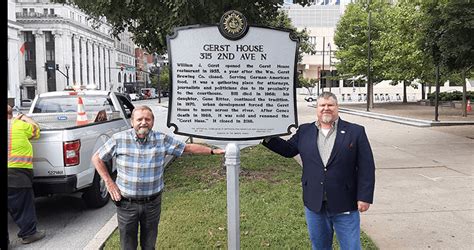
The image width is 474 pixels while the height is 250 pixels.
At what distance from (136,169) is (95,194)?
11.0 feet

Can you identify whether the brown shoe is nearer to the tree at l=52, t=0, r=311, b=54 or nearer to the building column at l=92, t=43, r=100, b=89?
the tree at l=52, t=0, r=311, b=54

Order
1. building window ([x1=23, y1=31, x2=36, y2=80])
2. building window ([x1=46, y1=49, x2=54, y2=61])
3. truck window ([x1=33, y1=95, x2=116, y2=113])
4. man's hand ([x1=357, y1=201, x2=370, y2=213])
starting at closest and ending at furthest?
man's hand ([x1=357, y1=201, x2=370, y2=213]) < truck window ([x1=33, y1=95, x2=116, y2=113]) < building window ([x1=23, y1=31, x2=36, y2=80]) < building window ([x1=46, y1=49, x2=54, y2=61])

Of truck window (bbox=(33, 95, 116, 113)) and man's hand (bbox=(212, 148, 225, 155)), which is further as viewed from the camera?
truck window (bbox=(33, 95, 116, 113))

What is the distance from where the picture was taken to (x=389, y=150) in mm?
12391

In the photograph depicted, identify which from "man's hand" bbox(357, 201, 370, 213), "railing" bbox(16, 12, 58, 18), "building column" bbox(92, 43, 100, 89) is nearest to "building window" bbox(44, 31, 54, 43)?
"railing" bbox(16, 12, 58, 18)

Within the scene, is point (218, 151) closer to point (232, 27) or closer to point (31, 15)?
point (232, 27)

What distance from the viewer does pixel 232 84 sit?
397 cm

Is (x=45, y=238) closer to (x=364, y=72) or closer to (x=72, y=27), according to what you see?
(x=364, y=72)

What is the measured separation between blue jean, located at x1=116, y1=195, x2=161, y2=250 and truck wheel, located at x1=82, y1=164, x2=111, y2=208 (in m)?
2.79

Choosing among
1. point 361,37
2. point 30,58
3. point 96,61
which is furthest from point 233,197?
point 96,61

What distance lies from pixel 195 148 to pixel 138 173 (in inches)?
21.6

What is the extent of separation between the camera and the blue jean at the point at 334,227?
11.6 ft

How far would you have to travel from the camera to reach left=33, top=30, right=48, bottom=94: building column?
88875 mm

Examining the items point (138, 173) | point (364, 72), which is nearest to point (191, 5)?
point (138, 173)
